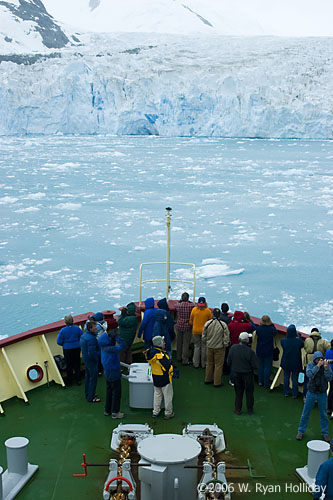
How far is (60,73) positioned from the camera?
57375 millimetres

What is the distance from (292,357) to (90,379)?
229 cm

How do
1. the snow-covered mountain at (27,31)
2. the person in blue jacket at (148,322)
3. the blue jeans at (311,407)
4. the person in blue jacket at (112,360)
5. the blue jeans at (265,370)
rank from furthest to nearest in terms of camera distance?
the snow-covered mountain at (27,31), the person in blue jacket at (148,322), the blue jeans at (265,370), the person in blue jacket at (112,360), the blue jeans at (311,407)

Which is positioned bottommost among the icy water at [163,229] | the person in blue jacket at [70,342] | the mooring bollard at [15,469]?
the icy water at [163,229]

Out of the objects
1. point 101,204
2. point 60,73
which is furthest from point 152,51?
→ point 101,204

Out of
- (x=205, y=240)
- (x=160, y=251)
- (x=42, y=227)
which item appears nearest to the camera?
(x=160, y=251)

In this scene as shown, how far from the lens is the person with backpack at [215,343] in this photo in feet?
21.2

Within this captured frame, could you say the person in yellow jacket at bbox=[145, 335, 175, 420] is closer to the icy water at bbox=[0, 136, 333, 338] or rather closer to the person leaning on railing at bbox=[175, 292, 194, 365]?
the person leaning on railing at bbox=[175, 292, 194, 365]

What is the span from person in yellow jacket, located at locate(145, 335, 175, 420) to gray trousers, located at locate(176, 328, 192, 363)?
51.8 inches

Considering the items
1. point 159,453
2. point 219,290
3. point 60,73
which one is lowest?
point 219,290

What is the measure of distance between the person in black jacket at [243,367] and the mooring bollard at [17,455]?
90.7 inches

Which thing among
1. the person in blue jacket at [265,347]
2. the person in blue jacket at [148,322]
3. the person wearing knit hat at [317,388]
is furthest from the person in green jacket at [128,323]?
the person wearing knit hat at [317,388]

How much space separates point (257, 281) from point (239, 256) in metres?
3.50

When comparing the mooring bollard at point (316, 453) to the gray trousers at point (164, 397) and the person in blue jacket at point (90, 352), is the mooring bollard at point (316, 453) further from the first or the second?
the person in blue jacket at point (90, 352)

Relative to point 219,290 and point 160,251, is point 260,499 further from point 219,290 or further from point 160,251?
point 160,251
